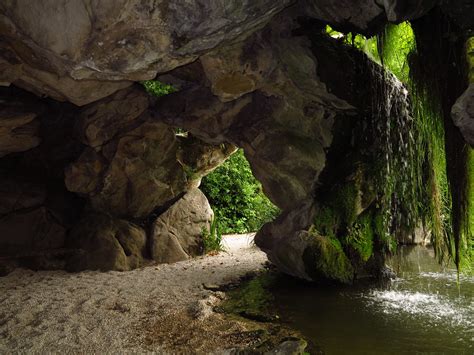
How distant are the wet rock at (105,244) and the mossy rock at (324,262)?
3945mm

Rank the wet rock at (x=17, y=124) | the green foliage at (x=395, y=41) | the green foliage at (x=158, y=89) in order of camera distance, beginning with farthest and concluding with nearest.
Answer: the green foliage at (x=158, y=89) < the wet rock at (x=17, y=124) < the green foliage at (x=395, y=41)

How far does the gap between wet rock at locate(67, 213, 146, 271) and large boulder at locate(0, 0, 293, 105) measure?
14.2 feet

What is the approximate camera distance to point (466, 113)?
3656mm

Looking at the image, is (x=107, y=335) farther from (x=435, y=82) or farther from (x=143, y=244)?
(x=435, y=82)

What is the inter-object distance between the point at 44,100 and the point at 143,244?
3.86 m

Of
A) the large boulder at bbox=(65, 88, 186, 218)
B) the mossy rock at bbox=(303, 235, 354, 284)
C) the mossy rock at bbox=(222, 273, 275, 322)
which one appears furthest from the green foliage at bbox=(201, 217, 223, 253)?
the mossy rock at bbox=(303, 235, 354, 284)

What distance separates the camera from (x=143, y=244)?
9148 millimetres

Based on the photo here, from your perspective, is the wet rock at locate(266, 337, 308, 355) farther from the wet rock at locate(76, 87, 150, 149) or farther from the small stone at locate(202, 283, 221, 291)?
the wet rock at locate(76, 87, 150, 149)

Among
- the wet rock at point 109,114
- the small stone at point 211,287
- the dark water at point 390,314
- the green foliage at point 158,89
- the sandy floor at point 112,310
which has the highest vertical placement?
the green foliage at point 158,89

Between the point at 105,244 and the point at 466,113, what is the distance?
23.6 ft

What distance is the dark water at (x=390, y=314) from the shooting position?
421cm

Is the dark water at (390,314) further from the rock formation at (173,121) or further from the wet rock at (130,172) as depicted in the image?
the wet rock at (130,172)

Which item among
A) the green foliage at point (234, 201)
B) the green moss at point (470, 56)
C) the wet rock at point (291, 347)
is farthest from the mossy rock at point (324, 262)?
the green foliage at point (234, 201)

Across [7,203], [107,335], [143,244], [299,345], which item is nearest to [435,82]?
[299,345]
